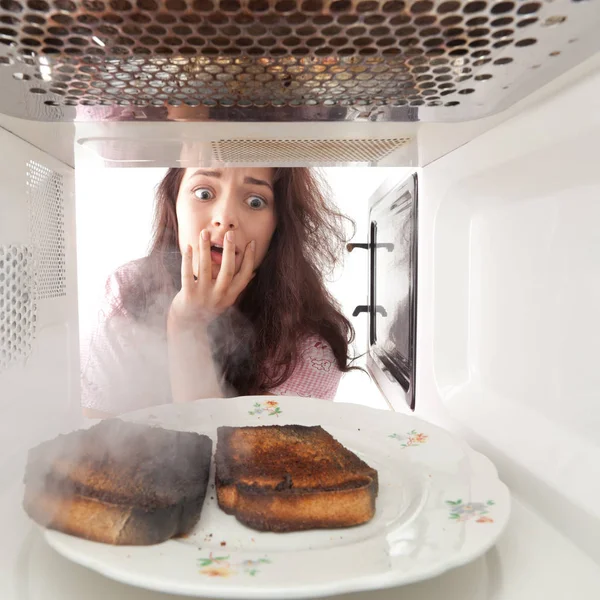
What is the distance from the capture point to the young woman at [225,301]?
103 cm

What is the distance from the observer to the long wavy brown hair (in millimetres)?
1092

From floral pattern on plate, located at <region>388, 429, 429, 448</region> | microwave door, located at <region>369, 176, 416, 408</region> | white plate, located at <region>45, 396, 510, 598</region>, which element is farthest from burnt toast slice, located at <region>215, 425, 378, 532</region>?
microwave door, located at <region>369, 176, 416, 408</region>

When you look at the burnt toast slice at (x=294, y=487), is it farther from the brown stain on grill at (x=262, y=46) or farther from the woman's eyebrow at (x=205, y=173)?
the woman's eyebrow at (x=205, y=173)

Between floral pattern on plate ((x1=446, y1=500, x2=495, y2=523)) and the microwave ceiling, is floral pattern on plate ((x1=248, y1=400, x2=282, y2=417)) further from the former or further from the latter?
the microwave ceiling

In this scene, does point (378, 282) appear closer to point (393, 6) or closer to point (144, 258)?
point (144, 258)

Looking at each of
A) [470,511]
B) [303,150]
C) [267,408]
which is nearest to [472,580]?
[470,511]

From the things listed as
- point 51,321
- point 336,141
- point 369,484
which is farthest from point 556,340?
point 51,321

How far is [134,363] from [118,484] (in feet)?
2.07

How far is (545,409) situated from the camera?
0.65 metres

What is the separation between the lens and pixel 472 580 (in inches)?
18.5

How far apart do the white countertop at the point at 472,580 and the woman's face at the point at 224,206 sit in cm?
66

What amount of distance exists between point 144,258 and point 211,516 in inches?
25.6

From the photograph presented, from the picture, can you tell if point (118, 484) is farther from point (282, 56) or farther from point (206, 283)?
point (206, 283)

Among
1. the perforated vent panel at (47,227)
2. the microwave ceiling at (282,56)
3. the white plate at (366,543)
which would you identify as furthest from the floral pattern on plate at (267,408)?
the microwave ceiling at (282,56)
